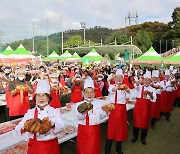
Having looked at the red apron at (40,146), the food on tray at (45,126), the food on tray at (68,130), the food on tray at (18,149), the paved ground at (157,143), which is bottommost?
the paved ground at (157,143)

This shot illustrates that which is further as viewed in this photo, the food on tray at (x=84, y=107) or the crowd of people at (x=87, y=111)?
the food on tray at (x=84, y=107)

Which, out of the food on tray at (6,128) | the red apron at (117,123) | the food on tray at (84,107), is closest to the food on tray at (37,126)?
the food on tray at (84,107)

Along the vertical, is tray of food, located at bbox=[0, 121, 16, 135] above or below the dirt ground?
above

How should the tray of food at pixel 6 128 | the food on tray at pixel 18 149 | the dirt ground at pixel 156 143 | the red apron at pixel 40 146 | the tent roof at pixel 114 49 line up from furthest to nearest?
the tent roof at pixel 114 49 → the dirt ground at pixel 156 143 → the tray of food at pixel 6 128 → the food on tray at pixel 18 149 → the red apron at pixel 40 146

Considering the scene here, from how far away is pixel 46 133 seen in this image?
2.51 meters

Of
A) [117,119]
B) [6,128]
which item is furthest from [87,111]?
[6,128]

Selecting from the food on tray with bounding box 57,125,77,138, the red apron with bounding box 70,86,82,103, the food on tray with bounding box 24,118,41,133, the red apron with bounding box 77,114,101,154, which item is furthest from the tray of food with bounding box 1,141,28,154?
the red apron with bounding box 70,86,82,103

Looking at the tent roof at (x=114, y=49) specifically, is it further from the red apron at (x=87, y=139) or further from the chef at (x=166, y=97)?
the red apron at (x=87, y=139)

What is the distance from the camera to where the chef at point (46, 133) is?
247 centimetres

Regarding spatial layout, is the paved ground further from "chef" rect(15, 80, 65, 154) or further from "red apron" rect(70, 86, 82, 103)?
"chef" rect(15, 80, 65, 154)

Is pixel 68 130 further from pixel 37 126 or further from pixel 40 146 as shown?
pixel 37 126

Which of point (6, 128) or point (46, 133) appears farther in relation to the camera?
point (6, 128)

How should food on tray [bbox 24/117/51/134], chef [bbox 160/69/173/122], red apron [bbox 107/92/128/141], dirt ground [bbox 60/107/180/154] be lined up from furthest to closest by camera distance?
chef [bbox 160/69/173/122], dirt ground [bbox 60/107/180/154], red apron [bbox 107/92/128/141], food on tray [bbox 24/117/51/134]

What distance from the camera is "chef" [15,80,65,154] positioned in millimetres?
2475
